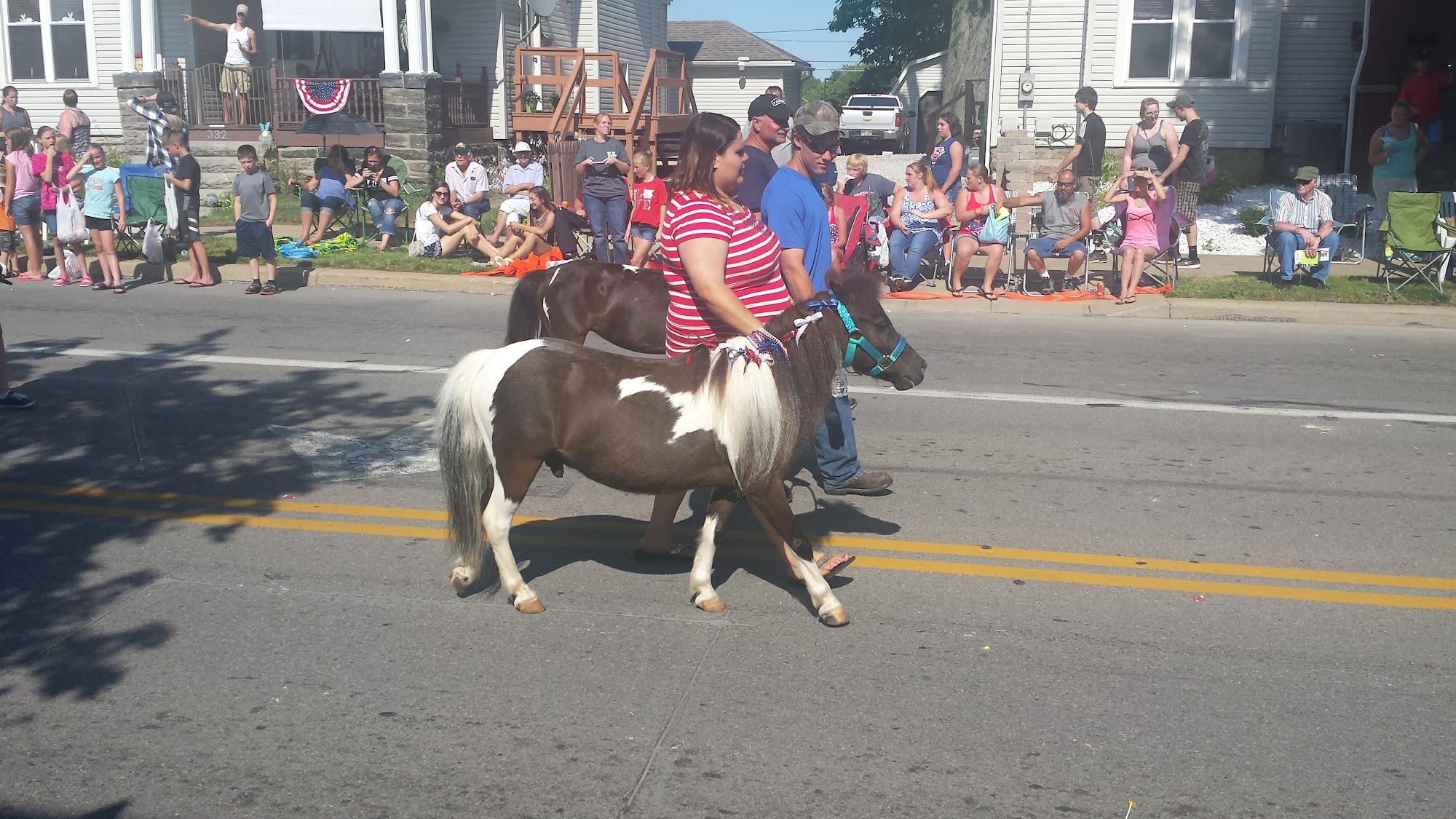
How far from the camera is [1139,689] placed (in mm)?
4648

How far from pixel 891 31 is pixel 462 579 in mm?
58262

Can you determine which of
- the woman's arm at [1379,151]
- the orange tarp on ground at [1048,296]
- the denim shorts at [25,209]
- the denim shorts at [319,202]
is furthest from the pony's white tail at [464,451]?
the woman's arm at [1379,151]

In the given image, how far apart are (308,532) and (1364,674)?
4835mm

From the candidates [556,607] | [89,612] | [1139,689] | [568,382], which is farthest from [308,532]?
[1139,689]

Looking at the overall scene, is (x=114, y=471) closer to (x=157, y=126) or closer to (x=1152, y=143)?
(x=157, y=126)

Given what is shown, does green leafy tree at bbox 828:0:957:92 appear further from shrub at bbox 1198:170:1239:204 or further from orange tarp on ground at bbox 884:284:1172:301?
orange tarp on ground at bbox 884:284:1172:301

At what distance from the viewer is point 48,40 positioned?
2639 centimetres

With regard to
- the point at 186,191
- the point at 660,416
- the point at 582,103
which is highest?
the point at 582,103

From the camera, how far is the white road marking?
8930mm

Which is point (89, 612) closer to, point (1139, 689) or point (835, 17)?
point (1139, 689)

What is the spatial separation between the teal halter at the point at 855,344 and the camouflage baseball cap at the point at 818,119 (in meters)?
1.44

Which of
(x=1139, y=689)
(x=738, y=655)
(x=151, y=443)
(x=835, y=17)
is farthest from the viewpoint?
(x=835, y=17)

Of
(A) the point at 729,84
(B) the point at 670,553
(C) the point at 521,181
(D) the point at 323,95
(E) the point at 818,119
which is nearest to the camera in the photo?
(B) the point at 670,553

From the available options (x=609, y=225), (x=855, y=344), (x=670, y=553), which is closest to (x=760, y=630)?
(x=670, y=553)
